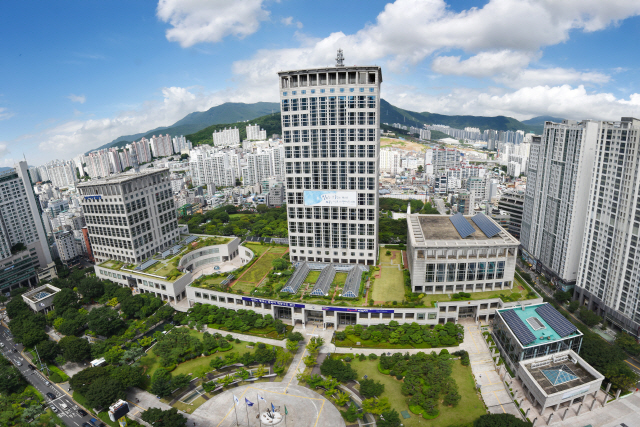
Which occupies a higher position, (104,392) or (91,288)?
(91,288)

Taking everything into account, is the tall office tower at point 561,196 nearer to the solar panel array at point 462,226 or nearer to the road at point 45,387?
the solar panel array at point 462,226

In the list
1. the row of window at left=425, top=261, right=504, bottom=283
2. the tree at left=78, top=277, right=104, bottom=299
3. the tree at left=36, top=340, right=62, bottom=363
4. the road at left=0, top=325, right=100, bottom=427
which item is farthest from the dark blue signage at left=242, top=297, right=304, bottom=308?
the tree at left=78, top=277, right=104, bottom=299

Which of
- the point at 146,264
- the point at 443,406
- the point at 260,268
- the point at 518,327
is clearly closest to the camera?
the point at 443,406

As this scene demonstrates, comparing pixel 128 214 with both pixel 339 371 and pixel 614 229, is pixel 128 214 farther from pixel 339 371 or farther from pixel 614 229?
pixel 614 229

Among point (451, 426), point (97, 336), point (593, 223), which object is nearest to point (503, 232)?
point (593, 223)

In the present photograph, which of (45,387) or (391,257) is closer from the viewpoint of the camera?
(45,387)

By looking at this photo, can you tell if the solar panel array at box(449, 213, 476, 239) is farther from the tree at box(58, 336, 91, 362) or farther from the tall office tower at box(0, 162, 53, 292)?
the tall office tower at box(0, 162, 53, 292)

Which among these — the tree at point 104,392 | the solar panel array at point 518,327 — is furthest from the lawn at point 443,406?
the tree at point 104,392

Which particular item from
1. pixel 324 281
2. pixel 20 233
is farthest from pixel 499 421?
pixel 20 233
